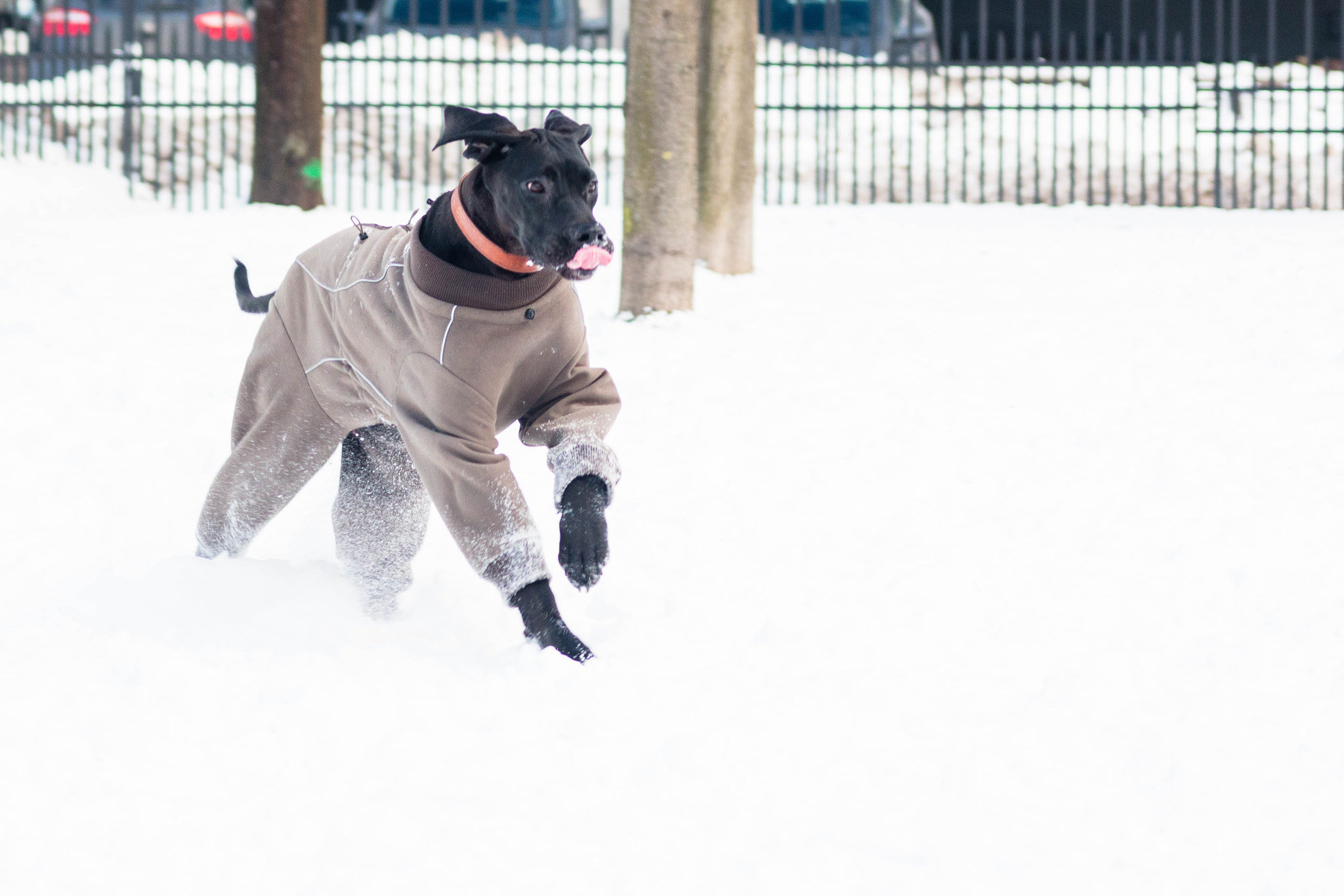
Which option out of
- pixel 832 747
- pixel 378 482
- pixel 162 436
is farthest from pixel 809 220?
pixel 832 747

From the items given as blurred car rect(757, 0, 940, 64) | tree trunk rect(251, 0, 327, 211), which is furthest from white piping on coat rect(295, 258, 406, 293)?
blurred car rect(757, 0, 940, 64)

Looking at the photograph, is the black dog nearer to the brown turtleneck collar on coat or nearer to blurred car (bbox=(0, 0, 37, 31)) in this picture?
the brown turtleneck collar on coat

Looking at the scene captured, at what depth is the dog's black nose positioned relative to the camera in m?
2.99

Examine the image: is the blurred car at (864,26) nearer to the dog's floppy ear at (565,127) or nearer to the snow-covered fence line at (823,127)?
the snow-covered fence line at (823,127)

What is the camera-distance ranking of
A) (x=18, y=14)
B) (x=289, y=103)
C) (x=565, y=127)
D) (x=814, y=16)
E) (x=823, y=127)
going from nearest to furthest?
(x=565, y=127), (x=289, y=103), (x=823, y=127), (x=18, y=14), (x=814, y=16)

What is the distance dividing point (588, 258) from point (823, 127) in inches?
421

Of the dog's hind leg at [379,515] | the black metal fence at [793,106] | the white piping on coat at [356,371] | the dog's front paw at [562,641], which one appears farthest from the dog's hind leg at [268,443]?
the black metal fence at [793,106]

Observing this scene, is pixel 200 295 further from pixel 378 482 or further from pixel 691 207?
pixel 378 482

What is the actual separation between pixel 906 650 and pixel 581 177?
145cm

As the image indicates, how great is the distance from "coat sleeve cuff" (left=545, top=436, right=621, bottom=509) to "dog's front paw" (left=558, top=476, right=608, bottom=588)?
0.06ft

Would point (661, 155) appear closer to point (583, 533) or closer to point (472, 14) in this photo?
point (583, 533)

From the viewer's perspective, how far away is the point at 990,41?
644 inches

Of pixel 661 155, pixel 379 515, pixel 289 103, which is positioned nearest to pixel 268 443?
pixel 379 515

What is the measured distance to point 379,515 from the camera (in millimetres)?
3973
